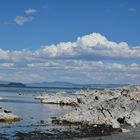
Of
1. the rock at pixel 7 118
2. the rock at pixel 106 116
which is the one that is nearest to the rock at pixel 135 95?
the rock at pixel 106 116

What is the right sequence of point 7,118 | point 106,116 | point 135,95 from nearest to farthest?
point 106,116 < point 7,118 < point 135,95

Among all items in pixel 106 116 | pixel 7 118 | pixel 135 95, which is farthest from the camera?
pixel 135 95

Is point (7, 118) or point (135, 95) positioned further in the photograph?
point (135, 95)

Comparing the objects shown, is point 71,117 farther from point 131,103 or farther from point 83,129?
point 131,103

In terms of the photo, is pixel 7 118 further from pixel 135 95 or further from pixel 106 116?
pixel 135 95

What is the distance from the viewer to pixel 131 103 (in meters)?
80.8

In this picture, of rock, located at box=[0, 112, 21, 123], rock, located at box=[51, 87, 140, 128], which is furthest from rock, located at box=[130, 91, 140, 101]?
rock, located at box=[0, 112, 21, 123]

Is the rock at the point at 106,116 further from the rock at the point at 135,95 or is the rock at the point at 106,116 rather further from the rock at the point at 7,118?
the rock at the point at 135,95

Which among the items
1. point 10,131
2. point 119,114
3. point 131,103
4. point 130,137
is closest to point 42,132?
point 10,131

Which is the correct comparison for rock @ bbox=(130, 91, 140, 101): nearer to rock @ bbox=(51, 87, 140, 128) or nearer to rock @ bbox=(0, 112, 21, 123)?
rock @ bbox=(51, 87, 140, 128)

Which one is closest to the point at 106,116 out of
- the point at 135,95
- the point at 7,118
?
the point at 7,118

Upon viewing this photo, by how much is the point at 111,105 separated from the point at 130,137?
1833 cm

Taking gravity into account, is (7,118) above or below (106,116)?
below

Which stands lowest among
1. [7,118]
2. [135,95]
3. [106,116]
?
[7,118]
